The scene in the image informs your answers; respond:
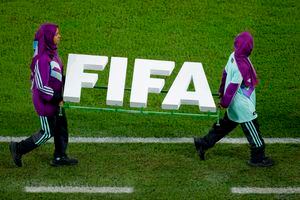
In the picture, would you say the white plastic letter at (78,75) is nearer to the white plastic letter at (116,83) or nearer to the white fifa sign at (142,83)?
the white fifa sign at (142,83)

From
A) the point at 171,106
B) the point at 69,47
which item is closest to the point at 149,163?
the point at 171,106

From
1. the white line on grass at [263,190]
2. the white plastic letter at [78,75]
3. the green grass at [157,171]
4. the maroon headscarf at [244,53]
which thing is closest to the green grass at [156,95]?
the green grass at [157,171]

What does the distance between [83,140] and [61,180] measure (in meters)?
1.39

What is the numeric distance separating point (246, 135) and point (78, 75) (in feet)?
7.34

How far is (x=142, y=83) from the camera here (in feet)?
42.5

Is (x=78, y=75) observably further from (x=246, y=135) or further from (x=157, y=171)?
(x=246, y=135)

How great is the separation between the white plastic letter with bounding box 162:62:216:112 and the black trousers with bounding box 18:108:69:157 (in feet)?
4.24

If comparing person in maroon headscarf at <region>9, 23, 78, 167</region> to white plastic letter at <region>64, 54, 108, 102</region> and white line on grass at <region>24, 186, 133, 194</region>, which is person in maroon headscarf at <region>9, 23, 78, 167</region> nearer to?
white plastic letter at <region>64, 54, 108, 102</region>

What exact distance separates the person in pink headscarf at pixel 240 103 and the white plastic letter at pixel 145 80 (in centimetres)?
75

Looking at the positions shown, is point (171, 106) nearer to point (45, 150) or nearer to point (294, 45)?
point (45, 150)

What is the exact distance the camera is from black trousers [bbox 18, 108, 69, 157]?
1273 centimetres

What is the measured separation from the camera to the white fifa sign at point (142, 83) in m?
12.9

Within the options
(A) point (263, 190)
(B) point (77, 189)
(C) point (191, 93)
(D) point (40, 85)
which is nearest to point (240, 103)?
(C) point (191, 93)

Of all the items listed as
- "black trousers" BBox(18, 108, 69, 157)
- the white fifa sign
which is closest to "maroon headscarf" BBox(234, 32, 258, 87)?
the white fifa sign
